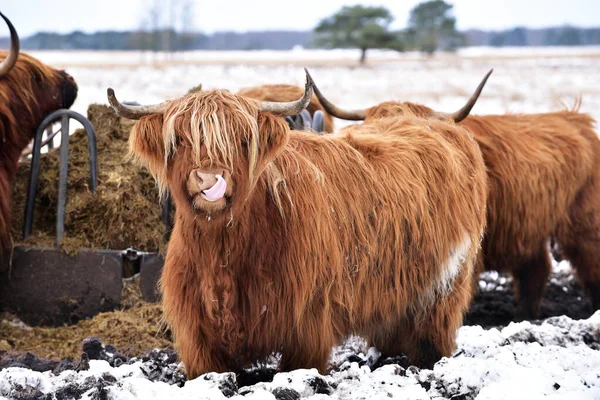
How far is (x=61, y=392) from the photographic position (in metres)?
3.04

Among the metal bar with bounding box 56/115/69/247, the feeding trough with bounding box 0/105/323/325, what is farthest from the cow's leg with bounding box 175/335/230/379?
the metal bar with bounding box 56/115/69/247

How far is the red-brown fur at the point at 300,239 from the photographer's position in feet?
9.73

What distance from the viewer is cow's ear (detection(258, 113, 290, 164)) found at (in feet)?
9.84

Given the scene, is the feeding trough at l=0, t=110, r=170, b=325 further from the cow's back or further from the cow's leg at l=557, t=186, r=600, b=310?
the cow's leg at l=557, t=186, r=600, b=310

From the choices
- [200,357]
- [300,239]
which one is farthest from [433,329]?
[200,357]

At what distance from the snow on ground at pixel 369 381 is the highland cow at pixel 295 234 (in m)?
0.17

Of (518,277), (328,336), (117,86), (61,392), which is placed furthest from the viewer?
(117,86)

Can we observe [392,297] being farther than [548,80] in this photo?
No

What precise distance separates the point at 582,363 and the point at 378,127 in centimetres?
155

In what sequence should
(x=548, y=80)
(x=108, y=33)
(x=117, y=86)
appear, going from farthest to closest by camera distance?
(x=108, y=33), (x=548, y=80), (x=117, y=86)

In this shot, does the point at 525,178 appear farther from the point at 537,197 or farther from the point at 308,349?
the point at 308,349

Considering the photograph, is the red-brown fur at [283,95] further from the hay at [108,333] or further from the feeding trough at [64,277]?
the hay at [108,333]

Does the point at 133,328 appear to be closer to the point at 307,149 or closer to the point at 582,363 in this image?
the point at 307,149

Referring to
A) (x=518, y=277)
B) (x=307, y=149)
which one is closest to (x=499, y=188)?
(x=518, y=277)
